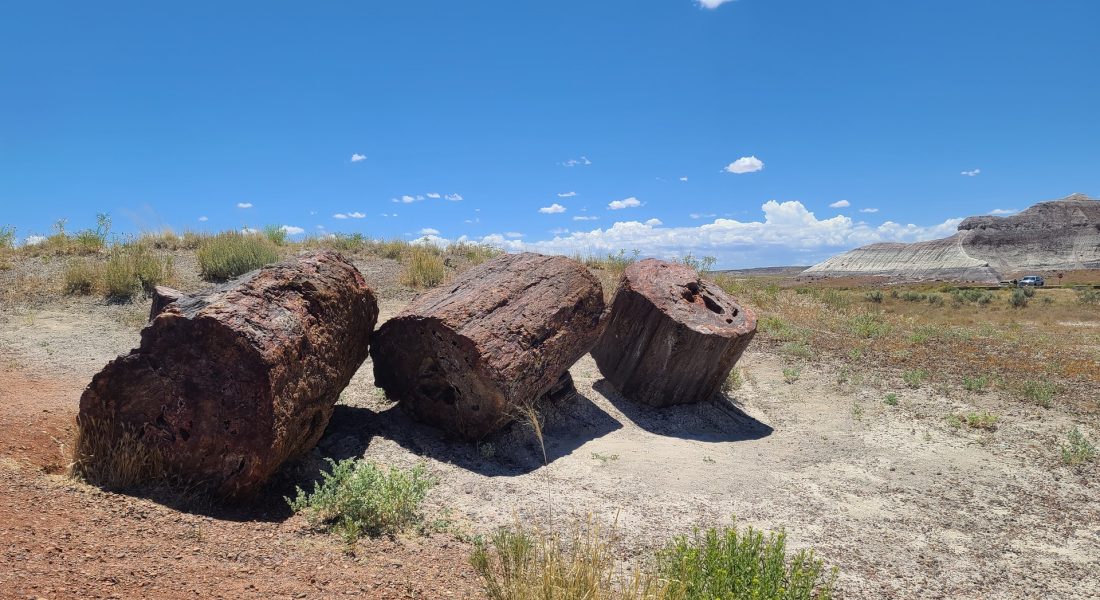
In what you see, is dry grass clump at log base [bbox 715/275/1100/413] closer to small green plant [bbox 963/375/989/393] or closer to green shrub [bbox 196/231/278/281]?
small green plant [bbox 963/375/989/393]

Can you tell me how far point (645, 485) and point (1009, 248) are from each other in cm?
7110

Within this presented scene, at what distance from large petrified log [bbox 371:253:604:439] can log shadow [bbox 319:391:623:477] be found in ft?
0.55

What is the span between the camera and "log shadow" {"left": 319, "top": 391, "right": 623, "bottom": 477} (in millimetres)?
5582

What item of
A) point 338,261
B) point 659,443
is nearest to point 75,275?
point 338,261

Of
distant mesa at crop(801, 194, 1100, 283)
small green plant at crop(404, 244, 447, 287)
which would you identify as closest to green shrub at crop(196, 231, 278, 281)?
small green plant at crop(404, 244, 447, 287)

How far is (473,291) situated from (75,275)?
896cm

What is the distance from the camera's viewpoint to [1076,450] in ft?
20.6

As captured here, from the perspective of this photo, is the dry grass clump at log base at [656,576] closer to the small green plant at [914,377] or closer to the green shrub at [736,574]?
the green shrub at [736,574]

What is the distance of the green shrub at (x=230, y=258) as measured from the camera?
40.9 ft

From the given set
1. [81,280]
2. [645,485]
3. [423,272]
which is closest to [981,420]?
[645,485]

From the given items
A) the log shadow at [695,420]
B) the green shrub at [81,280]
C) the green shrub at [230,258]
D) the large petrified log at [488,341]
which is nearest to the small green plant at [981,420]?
the log shadow at [695,420]

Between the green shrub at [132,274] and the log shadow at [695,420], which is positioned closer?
the log shadow at [695,420]

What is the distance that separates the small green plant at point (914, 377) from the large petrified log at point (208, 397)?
311 inches

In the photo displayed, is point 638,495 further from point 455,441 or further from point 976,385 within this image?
point 976,385
